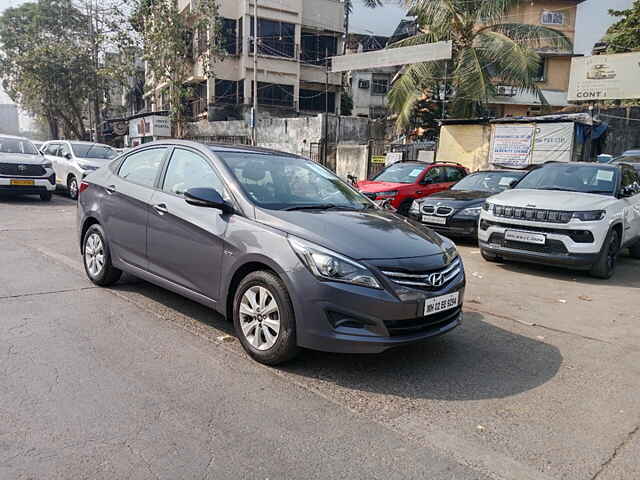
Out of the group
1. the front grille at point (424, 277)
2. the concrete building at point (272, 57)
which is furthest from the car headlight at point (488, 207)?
the concrete building at point (272, 57)

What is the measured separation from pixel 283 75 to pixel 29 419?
31554 millimetres

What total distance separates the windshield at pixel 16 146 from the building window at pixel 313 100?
22603 mm

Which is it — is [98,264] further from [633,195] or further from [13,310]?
[633,195]

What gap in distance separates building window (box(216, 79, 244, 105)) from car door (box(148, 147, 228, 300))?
28.5 metres

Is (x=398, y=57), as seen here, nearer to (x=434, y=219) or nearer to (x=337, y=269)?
(x=434, y=219)

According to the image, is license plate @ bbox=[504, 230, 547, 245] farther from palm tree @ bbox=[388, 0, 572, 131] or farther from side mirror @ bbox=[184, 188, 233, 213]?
palm tree @ bbox=[388, 0, 572, 131]

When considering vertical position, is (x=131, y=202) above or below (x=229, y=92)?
below

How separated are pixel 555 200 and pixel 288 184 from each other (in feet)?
14.6

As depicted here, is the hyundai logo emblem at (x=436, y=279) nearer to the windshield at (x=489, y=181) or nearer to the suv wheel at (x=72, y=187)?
the windshield at (x=489, y=181)

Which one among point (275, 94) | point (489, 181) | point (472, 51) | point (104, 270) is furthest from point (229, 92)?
point (104, 270)

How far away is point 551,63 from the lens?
3309 cm

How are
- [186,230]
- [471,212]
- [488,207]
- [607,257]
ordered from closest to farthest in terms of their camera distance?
[186,230]
[607,257]
[488,207]
[471,212]

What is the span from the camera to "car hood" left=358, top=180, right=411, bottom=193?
11688mm

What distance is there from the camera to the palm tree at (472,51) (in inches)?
725
